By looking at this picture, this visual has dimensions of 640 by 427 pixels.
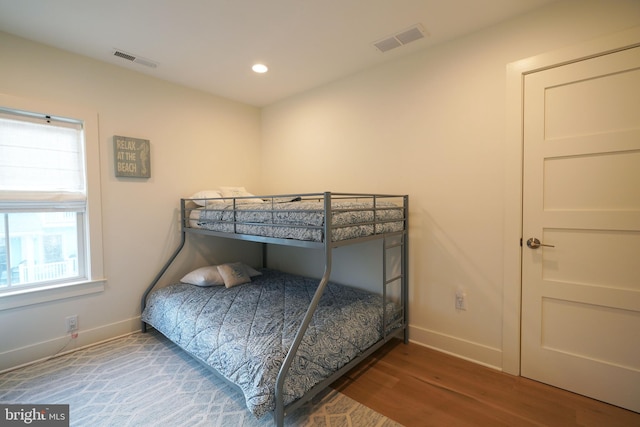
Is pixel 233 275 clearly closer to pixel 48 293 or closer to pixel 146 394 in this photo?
pixel 146 394

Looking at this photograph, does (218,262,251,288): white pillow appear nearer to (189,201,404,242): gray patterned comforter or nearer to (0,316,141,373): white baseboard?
(189,201,404,242): gray patterned comforter

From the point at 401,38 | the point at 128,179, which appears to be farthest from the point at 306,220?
the point at 128,179

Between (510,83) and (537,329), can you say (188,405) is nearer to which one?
(537,329)

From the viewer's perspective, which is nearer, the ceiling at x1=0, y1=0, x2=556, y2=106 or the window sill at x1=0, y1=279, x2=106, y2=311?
the ceiling at x1=0, y1=0, x2=556, y2=106

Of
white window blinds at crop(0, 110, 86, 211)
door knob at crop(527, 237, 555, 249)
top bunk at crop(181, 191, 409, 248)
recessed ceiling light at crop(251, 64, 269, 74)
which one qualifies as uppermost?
recessed ceiling light at crop(251, 64, 269, 74)

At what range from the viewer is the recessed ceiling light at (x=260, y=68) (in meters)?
2.47

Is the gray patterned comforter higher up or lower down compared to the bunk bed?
higher up

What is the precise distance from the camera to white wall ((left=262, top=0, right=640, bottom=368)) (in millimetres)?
1805

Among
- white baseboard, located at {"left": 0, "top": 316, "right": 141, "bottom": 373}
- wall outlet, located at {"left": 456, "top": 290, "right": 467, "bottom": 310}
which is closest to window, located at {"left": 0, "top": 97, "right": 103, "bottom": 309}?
white baseboard, located at {"left": 0, "top": 316, "right": 141, "bottom": 373}

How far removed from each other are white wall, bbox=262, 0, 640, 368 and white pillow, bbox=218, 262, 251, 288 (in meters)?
1.38

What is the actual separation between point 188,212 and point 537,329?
3.03 m

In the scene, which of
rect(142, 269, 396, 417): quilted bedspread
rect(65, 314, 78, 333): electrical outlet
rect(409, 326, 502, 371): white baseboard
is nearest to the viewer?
rect(142, 269, 396, 417): quilted bedspread

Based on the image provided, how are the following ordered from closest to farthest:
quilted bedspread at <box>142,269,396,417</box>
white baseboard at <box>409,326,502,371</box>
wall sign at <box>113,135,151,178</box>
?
quilted bedspread at <box>142,269,396,417</box> < white baseboard at <box>409,326,502,371</box> < wall sign at <box>113,135,151,178</box>

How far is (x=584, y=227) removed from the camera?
5.42ft
